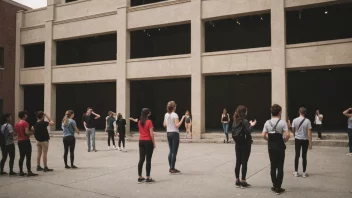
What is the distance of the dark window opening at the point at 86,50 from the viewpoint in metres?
27.7

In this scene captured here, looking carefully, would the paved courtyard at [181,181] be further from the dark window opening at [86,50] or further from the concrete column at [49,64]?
the dark window opening at [86,50]

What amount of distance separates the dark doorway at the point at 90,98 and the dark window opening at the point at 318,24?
55.8ft

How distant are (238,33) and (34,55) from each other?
19135 millimetres

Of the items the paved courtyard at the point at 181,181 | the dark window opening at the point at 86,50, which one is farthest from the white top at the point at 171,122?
the dark window opening at the point at 86,50

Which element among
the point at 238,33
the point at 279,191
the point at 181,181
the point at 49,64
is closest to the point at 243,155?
the point at 279,191

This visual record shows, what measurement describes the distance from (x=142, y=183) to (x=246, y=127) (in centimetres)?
302

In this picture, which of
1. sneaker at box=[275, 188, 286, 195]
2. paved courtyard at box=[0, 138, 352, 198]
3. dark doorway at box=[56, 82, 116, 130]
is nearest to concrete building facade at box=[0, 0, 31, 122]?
dark doorway at box=[56, 82, 116, 130]

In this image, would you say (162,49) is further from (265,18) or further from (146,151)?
(146,151)

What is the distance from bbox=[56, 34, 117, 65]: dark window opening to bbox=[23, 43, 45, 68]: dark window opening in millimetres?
2582

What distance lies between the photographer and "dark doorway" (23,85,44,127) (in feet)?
93.0

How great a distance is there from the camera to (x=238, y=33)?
1006 inches

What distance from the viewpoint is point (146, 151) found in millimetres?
7812

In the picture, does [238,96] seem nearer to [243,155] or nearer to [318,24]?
[318,24]

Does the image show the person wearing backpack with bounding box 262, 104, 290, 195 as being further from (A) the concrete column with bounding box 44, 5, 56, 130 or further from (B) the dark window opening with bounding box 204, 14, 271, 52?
(A) the concrete column with bounding box 44, 5, 56, 130
